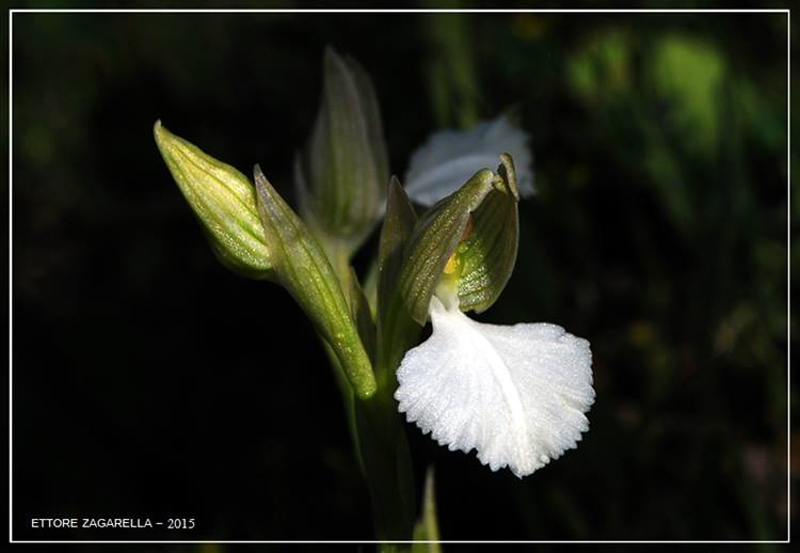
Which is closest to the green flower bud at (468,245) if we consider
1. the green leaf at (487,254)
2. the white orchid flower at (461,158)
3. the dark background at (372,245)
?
the green leaf at (487,254)

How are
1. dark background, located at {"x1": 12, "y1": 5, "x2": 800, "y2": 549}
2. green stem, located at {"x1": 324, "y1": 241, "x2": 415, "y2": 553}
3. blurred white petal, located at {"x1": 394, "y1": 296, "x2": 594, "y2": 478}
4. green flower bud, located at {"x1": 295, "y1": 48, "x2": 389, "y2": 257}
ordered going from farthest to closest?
Result: dark background, located at {"x1": 12, "y1": 5, "x2": 800, "y2": 549}
green flower bud, located at {"x1": 295, "y1": 48, "x2": 389, "y2": 257}
green stem, located at {"x1": 324, "y1": 241, "x2": 415, "y2": 553}
blurred white petal, located at {"x1": 394, "y1": 296, "x2": 594, "y2": 478}

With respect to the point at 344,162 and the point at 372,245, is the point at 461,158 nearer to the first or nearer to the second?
the point at 344,162

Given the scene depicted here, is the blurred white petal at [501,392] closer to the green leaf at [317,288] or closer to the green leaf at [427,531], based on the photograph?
the green leaf at [317,288]

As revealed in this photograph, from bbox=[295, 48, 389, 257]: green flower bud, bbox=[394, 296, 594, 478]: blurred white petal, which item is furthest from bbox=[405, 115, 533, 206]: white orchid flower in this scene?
bbox=[394, 296, 594, 478]: blurred white petal

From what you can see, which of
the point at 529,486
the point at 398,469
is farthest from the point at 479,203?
the point at 529,486

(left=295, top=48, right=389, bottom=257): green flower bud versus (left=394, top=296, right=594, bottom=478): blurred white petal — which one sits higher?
(left=295, top=48, right=389, bottom=257): green flower bud

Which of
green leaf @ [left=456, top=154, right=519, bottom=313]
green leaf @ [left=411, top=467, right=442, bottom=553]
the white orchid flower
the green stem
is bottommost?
green leaf @ [left=411, top=467, right=442, bottom=553]

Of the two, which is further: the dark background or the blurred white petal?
the dark background

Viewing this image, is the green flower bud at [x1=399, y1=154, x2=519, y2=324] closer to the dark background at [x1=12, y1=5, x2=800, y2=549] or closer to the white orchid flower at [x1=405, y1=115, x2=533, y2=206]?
the white orchid flower at [x1=405, y1=115, x2=533, y2=206]
